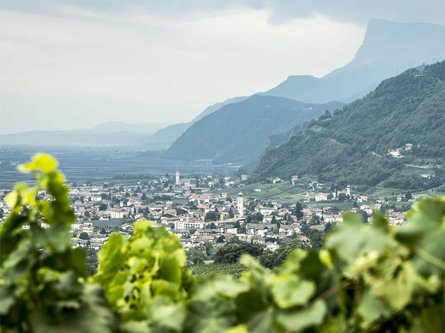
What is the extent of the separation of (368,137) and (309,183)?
7703 millimetres

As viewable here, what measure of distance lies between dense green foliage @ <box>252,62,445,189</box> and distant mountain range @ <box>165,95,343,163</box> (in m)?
33.0

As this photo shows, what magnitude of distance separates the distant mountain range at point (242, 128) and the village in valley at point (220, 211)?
123 feet

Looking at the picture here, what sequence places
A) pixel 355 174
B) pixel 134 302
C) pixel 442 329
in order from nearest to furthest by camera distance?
pixel 442 329 < pixel 134 302 < pixel 355 174

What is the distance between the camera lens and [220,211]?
42.3 m

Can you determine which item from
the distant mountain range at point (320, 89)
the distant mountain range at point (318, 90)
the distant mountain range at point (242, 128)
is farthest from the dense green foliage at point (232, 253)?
the distant mountain range at point (318, 90)

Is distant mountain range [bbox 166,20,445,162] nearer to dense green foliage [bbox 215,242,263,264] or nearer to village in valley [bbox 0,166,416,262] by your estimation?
village in valley [bbox 0,166,416,262]

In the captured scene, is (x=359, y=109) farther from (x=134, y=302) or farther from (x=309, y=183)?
(x=134, y=302)

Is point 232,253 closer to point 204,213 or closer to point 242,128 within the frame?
point 204,213

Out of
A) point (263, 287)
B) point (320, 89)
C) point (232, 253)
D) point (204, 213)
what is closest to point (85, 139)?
point (320, 89)

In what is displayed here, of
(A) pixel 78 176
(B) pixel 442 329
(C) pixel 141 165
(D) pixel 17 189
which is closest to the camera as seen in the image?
(B) pixel 442 329

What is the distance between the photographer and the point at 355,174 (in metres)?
49.6

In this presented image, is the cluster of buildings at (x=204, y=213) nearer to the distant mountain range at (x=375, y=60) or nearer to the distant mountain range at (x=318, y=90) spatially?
the distant mountain range at (x=318, y=90)

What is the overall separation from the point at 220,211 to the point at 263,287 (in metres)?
41.8

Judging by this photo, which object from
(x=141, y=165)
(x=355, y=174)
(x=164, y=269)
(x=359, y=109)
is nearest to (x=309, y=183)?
(x=355, y=174)
